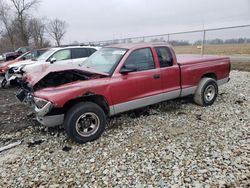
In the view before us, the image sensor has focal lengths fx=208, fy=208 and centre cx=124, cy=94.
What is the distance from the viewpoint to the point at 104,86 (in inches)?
156

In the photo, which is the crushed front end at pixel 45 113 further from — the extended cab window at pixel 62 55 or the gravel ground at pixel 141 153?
the extended cab window at pixel 62 55

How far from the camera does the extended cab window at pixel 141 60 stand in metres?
4.40

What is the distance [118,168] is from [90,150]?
2.45ft

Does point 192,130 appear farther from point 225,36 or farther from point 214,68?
point 225,36

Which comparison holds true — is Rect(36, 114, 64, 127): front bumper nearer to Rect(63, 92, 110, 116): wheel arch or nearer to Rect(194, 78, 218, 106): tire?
Rect(63, 92, 110, 116): wheel arch

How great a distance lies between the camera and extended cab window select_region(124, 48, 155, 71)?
14.4 ft

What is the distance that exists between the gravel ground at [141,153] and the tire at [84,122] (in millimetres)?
164

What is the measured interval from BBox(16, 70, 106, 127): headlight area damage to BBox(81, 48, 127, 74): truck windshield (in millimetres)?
368

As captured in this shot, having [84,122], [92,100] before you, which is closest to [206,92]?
[92,100]

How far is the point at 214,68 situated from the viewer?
19.3ft

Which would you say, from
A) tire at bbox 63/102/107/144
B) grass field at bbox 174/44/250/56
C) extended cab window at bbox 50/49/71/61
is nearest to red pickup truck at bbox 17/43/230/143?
tire at bbox 63/102/107/144

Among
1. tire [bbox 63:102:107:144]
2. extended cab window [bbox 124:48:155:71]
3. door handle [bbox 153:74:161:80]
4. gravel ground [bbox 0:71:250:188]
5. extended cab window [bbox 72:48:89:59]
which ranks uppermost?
extended cab window [bbox 72:48:89:59]

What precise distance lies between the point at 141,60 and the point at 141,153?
2.05 meters

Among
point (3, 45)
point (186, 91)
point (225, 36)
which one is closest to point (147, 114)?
point (186, 91)
